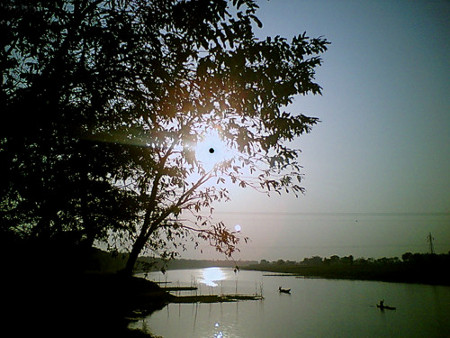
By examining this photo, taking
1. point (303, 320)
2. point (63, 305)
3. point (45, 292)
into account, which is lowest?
point (303, 320)

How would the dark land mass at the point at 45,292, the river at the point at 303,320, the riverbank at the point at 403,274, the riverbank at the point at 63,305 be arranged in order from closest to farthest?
the dark land mass at the point at 45,292 < the riverbank at the point at 63,305 < the river at the point at 303,320 < the riverbank at the point at 403,274

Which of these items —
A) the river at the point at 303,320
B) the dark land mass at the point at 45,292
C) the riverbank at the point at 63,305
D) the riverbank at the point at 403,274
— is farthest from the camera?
the riverbank at the point at 403,274

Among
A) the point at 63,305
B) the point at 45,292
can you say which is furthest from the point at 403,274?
the point at 45,292

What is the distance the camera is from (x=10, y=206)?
5.00 meters

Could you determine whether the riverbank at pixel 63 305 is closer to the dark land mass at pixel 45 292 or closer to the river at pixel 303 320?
the dark land mass at pixel 45 292

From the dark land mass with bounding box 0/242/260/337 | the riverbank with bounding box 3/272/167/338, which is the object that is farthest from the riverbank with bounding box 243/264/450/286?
the dark land mass with bounding box 0/242/260/337

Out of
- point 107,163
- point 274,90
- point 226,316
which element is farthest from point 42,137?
point 226,316

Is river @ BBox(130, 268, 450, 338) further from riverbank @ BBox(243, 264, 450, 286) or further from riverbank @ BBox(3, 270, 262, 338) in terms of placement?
riverbank @ BBox(243, 264, 450, 286)

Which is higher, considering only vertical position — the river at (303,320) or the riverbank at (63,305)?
the riverbank at (63,305)

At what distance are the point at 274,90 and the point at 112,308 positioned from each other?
59.0 feet

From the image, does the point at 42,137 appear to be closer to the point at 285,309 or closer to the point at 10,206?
the point at 10,206

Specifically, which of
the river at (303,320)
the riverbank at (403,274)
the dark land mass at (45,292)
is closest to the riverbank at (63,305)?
the dark land mass at (45,292)

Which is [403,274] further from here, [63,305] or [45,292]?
[45,292]

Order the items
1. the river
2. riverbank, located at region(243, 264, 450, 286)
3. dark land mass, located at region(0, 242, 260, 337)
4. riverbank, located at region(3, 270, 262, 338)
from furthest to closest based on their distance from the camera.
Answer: riverbank, located at region(243, 264, 450, 286) < the river < riverbank, located at region(3, 270, 262, 338) < dark land mass, located at region(0, 242, 260, 337)
